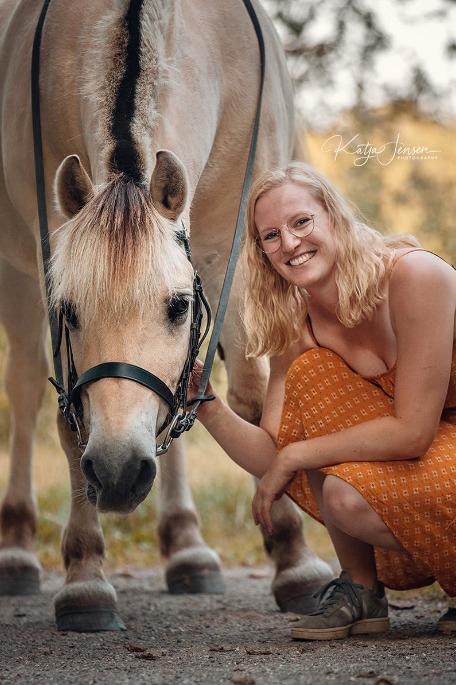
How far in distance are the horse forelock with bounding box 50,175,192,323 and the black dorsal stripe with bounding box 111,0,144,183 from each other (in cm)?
11

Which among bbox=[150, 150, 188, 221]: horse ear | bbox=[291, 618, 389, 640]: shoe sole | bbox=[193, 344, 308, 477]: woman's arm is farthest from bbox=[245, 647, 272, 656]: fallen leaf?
bbox=[150, 150, 188, 221]: horse ear

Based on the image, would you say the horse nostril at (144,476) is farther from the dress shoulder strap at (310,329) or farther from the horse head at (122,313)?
the dress shoulder strap at (310,329)

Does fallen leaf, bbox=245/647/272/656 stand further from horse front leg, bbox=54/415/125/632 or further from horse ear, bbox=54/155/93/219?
horse ear, bbox=54/155/93/219

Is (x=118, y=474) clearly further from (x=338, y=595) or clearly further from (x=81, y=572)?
(x=81, y=572)

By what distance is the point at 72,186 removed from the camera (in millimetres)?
2768

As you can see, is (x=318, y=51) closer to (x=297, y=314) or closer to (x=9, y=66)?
(x=9, y=66)

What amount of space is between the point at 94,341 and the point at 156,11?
3.83ft

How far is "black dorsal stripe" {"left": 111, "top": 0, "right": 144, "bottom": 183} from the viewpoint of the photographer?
109 inches

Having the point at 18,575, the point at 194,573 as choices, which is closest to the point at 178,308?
the point at 194,573

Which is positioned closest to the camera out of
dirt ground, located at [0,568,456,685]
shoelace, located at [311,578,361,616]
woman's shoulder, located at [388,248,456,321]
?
dirt ground, located at [0,568,456,685]

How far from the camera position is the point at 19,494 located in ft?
15.2

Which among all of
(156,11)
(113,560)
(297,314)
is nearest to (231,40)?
(156,11)

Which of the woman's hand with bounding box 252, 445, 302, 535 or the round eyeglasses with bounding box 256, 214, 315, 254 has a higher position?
the round eyeglasses with bounding box 256, 214, 315, 254
